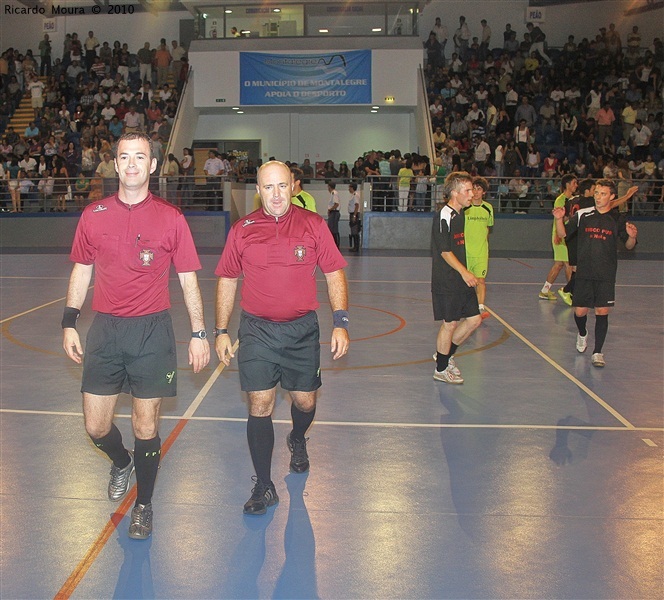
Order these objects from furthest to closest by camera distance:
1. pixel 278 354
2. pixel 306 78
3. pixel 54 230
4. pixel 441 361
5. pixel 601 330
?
pixel 306 78 → pixel 54 230 → pixel 601 330 → pixel 441 361 → pixel 278 354

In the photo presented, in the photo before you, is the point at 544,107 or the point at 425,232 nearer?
the point at 425,232

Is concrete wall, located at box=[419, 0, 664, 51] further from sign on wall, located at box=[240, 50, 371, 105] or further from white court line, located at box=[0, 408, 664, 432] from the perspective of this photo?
white court line, located at box=[0, 408, 664, 432]

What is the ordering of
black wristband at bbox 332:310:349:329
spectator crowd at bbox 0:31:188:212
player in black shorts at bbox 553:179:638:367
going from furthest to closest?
spectator crowd at bbox 0:31:188:212 → player in black shorts at bbox 553:179:638:367 → black wristband at bbox 332:310:349:329

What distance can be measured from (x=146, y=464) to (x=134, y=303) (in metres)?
0.90

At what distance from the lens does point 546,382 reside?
7980mm

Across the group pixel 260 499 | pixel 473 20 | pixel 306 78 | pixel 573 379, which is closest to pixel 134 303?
pixel 260 499

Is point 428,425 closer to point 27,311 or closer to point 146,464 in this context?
point 146,464

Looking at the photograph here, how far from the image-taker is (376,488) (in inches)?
203

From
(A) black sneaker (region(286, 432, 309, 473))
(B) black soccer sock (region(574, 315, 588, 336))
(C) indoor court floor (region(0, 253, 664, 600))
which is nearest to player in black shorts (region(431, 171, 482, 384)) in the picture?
(C) indoor court floor (region(0, 253, 664, 600))

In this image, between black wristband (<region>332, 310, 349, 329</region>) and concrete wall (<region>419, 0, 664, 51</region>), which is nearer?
black wristband (<region>332, 310, 349, 329</region>)

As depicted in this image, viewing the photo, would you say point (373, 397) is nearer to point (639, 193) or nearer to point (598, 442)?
point (598, 442)

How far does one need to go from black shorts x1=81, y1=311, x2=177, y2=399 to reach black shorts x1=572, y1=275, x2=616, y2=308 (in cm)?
560

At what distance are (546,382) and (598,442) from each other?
6.20 feet

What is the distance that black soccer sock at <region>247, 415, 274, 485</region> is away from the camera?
472cm
